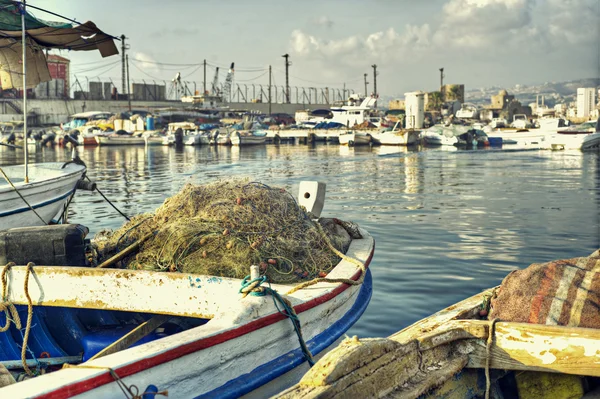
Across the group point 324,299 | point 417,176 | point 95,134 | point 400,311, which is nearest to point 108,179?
point 417,176

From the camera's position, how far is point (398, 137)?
58312 mm

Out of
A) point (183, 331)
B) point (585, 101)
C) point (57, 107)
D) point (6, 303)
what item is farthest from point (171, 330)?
point (585, 101)

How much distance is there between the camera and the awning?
12.1m

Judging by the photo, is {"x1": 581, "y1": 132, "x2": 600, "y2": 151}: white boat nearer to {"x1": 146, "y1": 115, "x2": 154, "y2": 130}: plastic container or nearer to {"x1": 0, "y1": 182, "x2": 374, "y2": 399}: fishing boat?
{"x1": 0, "y1": 182, "x2": 374, "y2": 399}: fishing boat

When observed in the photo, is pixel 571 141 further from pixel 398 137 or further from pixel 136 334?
pixel 136 334

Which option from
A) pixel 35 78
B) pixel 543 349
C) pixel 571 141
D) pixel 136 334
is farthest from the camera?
pixel 571 141

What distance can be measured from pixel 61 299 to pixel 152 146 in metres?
64.0

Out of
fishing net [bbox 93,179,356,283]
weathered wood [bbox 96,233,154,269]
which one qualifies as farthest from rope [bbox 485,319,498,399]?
weathered wood [bbox 96,233,154,269]

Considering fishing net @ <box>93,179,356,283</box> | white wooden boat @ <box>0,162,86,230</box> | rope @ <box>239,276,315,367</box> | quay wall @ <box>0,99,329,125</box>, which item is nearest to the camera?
rope @ <box>239,276,315,367</box>

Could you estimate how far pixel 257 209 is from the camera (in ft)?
23.6

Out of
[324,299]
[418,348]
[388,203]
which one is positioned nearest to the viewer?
[418,348]

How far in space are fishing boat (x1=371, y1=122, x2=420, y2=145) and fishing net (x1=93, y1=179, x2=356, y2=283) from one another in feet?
167

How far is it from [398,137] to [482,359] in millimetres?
54524

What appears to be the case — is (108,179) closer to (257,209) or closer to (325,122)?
(257,209)
